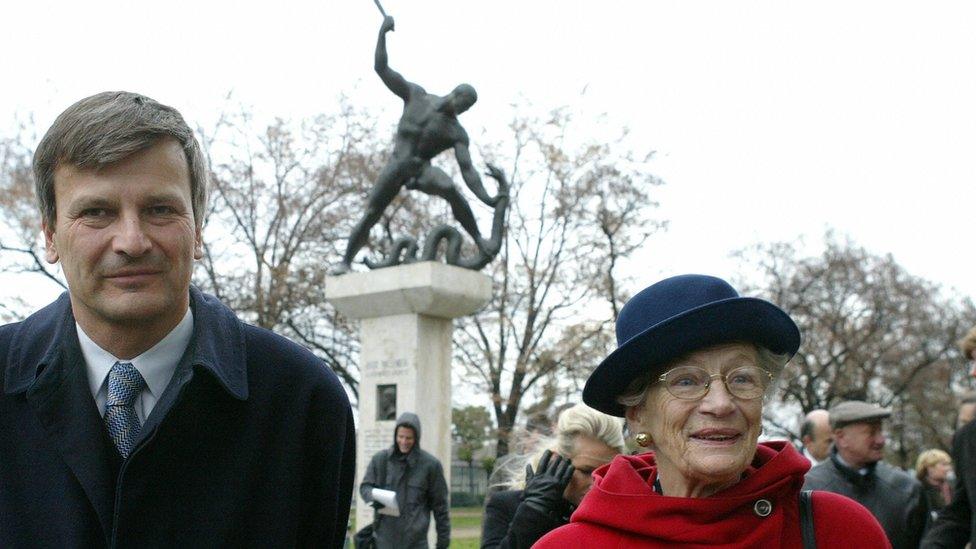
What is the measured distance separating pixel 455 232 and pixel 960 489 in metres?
8.98

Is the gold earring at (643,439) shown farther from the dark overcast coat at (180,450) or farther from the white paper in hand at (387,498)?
the white paper in hand at (387,498)

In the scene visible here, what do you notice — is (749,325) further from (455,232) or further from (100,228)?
(455,232)

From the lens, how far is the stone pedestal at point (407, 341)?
42.7 feet

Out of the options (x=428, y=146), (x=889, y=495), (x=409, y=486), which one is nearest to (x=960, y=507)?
(x=889, y=495)

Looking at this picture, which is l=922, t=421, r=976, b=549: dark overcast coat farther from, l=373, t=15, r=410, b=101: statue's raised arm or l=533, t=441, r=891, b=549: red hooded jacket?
l=373, t=15, r=410, b=101: statue's raised arm

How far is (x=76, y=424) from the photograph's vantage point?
222 centimetres

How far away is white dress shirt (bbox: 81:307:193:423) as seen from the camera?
2.30 metres

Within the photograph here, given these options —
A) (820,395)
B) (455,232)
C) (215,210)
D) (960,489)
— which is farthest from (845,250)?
(960,489)

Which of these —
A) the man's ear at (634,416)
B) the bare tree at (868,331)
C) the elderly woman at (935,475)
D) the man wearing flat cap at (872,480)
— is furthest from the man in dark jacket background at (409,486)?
the bare tree at (868,331)

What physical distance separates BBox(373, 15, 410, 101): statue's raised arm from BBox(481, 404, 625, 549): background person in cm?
844

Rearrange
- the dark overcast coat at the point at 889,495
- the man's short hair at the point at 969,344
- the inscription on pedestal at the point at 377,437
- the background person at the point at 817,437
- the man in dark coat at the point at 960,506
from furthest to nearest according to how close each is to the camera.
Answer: the inscription on pedestal at the point at 377,437 → the background person at the point at 817,437 → the dark overcast coat at the point at 889,495 → the man's short hair at the point at 969,344 → the man in dark coat at the point at 960,506

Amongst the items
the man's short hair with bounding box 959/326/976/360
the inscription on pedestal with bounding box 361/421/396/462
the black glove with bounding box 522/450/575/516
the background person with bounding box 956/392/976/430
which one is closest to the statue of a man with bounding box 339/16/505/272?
the inscription on pedestal with bounding box 361/421/396/462

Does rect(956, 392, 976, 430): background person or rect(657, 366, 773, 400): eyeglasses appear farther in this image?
rect(956, 392, 976, 430): background person

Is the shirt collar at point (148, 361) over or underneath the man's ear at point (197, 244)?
underneath
